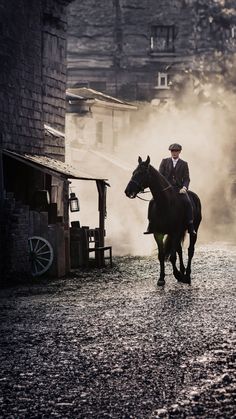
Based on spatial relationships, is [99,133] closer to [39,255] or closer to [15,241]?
[39,255]

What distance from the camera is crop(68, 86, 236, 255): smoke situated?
44906mm

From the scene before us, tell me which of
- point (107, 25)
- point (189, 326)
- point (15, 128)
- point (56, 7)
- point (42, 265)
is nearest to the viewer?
point (189, 326)

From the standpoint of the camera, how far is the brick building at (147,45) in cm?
5550

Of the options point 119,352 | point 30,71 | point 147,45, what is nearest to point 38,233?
point 30,71

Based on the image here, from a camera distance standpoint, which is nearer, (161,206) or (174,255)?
(161,206)

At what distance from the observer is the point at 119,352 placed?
886 cm

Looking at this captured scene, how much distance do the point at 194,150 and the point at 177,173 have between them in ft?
131

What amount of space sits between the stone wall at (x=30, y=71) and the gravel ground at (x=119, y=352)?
6.34 metres

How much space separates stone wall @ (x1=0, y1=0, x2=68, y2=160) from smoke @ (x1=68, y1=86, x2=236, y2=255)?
15549 mm

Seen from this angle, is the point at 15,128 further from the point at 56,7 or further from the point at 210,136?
the point at 210,136

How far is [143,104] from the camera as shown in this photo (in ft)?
185

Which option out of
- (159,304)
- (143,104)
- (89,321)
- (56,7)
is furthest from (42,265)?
(143,104)

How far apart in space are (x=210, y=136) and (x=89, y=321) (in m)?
48.8

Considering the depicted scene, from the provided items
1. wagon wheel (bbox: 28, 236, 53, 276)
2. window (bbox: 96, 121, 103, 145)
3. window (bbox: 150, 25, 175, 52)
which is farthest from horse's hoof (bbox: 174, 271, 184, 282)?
window (bbox: 150, 25, 175, 52)
